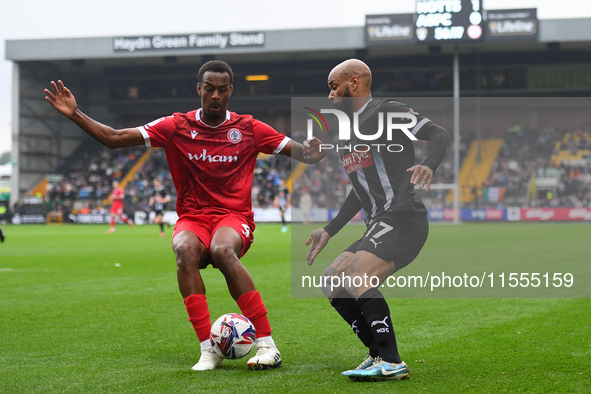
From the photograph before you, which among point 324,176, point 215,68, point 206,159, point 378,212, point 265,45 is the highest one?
point 265,45

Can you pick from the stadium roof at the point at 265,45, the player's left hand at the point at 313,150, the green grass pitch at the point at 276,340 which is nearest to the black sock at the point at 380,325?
the green grass pitch at the point at 276,340

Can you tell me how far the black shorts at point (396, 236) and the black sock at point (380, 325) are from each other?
0.26 m

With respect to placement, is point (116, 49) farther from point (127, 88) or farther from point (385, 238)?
point (385, 238)

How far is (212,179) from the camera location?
4918 mm

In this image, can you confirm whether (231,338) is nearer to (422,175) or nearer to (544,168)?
(422,175)

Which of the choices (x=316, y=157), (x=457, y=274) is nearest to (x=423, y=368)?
(x=316, y=157)

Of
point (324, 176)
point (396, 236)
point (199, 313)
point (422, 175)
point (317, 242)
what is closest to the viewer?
point (422, 175)

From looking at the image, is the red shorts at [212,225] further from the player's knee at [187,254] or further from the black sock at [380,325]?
the black sock at [380,325]

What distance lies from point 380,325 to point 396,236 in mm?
543

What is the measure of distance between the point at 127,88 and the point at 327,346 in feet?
149

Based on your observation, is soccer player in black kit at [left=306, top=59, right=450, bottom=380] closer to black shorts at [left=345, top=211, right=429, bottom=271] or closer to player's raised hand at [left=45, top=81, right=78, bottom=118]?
black shorts at [left=345, top=211, right=429, bottom=271]

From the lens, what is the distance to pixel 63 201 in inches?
1698

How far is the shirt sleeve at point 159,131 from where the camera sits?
4.83 m

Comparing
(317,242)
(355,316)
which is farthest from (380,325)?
(317,242)
